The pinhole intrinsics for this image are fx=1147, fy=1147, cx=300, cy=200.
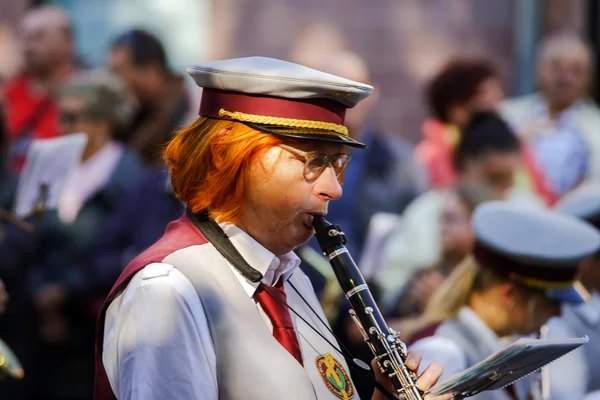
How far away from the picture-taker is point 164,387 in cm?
256

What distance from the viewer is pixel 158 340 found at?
101 inches

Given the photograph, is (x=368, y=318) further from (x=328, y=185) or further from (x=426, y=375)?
(x=328, y=185)

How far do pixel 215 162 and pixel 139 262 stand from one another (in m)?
0.32

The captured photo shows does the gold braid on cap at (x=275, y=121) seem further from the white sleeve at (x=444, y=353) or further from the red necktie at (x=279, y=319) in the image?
the white sleeve at (x=444, y=353)

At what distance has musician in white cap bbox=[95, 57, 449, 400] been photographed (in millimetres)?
2600

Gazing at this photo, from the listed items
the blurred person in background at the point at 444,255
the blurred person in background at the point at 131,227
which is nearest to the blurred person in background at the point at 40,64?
the blurred person in background at the point at 131,227

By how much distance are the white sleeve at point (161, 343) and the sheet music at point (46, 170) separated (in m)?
2.27

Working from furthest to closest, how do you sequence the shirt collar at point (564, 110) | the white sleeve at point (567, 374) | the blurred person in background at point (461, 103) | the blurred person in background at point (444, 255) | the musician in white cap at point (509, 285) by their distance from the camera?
1. the shirt collar at point (564, 110)
2. the blurred person in background at point (461, 103)
3. the blurred person in background at point (444, 255)
4. the white sleeve at point (567, 374)
5. the musician in white cap at point (509, 285)

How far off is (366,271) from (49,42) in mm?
3012

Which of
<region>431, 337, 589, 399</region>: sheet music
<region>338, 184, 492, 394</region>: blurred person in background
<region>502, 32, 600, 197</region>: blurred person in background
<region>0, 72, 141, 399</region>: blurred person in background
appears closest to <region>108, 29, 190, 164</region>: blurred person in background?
<region>0, 72, 141, 399</region>: blurred person in background

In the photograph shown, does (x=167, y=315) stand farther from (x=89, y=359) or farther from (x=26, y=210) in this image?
(x=89, y=359)

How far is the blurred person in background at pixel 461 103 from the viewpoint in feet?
23.0

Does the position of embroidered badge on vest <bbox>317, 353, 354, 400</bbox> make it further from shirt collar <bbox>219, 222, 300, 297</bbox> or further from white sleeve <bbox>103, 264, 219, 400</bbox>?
white sleeve <bbox>103, 264, 219, 400</bbox>

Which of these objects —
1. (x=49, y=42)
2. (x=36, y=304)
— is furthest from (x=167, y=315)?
(x=49, y=42)
